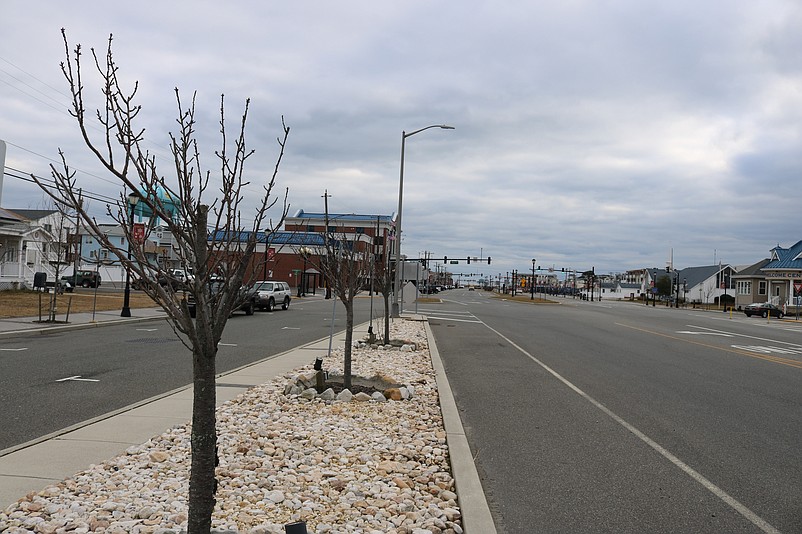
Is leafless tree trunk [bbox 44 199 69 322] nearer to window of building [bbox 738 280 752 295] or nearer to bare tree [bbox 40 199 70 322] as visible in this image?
bare tree [bbox 40 199 70 322]

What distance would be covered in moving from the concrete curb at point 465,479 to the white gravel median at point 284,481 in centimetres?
10

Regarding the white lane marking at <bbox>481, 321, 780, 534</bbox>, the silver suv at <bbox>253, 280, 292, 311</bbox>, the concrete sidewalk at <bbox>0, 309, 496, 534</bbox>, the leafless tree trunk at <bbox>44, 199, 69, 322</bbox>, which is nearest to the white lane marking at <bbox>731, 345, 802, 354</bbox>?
the white lane marking at <bbox>481, 321, 780, 534</bbox>

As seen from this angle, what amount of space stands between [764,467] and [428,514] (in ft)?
13.4

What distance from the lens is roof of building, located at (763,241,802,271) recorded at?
231 feet

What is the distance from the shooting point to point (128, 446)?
697 centimetres

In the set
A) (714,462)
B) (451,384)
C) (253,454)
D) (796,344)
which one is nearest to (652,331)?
(796,344)

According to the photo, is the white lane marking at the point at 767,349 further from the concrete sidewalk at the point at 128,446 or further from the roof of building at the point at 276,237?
the roof of building at the point at 276,237

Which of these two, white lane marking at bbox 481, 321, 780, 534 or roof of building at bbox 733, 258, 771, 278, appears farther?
roof of building at bbox 733, 258, 771, 278

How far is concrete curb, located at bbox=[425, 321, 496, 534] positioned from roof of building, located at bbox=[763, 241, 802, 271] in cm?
7301

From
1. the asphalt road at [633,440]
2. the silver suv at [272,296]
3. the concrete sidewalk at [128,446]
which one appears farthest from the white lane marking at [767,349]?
the silver suv at [272,296]

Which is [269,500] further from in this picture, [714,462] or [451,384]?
[451,384]

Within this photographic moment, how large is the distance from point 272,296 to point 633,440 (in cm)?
3046

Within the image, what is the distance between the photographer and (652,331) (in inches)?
1142

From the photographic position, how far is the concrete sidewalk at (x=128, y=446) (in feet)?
18.1
